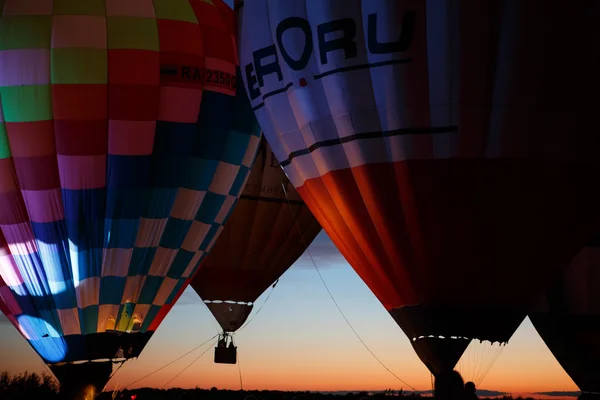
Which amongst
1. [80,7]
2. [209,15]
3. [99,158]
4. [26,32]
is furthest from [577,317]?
[26,32]

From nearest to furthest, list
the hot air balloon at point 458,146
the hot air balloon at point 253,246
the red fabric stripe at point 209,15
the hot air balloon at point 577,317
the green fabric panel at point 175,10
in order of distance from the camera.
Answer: the hot air balloon at point 458,146
the green fabric panel at point 175,10
the red fabric stripe at point 209,15
the hot air balloon at point 577,317
the hot air balloon at point 253,246

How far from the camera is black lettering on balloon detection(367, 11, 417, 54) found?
10.2 m

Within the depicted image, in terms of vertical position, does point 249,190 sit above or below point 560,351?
above

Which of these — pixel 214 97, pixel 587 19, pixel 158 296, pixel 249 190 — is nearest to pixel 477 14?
pixel 587 19

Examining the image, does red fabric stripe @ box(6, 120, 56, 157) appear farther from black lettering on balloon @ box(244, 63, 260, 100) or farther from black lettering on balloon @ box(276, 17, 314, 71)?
black lettering on balloon @ box(276, 17, 314, 71)

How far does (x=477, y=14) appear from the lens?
10.0 meters

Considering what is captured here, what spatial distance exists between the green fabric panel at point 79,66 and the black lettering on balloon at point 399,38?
425 centimetres

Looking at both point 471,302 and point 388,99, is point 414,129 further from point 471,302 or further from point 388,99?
point 471,302

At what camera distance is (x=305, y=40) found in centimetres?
1103

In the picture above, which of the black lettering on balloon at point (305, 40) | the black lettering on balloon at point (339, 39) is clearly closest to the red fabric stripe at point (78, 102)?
the black lettering on balloon at point (305, 40)

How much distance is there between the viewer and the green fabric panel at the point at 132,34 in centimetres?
1354

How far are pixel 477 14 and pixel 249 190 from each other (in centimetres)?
778

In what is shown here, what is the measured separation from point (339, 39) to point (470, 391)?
3590mm

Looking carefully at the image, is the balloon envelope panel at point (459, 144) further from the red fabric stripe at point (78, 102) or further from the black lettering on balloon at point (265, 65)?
the red fabric stripe at point (78, 102)
